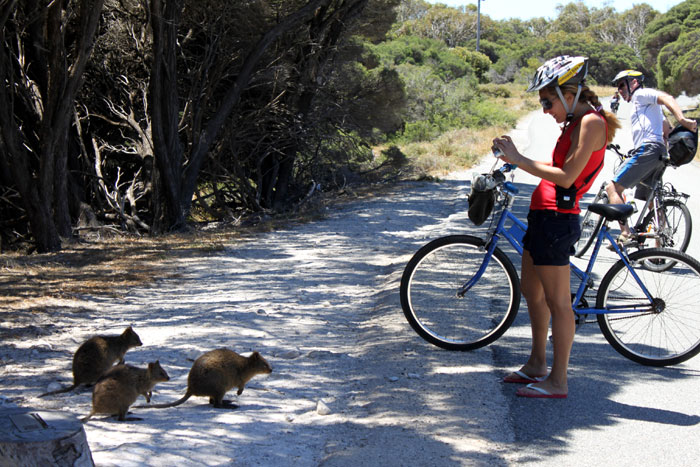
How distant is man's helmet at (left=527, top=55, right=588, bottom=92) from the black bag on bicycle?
3.82 meters

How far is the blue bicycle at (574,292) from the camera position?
5.05 metres

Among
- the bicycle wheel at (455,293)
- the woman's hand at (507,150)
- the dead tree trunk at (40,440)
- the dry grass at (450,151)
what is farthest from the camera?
the dry grass at (450,151)

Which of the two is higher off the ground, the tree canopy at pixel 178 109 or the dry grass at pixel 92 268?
the tree canopy at pixel 178 109

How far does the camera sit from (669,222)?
823cm

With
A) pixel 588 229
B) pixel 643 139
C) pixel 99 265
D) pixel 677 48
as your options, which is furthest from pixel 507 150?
pixel 677 48

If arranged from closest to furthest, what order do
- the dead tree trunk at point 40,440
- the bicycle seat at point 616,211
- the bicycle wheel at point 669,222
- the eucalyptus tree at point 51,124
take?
the dead tree trunk at point 40,440 → the bicycle seat at point 616,211 → the bicycle wheel at point 669,222 → the eucalyptus tree at point 51,124

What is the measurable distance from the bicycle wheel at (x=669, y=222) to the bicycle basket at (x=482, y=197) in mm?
3784

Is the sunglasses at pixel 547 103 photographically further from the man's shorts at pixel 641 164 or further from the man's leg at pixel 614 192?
the man's shorts at pixel 641 164

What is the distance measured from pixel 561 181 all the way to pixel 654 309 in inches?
57.4

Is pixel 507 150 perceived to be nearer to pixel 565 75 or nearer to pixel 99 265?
pixel 565 75

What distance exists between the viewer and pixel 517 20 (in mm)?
142000

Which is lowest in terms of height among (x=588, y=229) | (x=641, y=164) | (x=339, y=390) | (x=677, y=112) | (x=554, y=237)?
(x=339, y=390)

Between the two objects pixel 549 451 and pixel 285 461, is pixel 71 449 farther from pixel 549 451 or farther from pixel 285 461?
pixel 549 451

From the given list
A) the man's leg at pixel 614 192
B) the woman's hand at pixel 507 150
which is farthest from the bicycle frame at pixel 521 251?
the man's leg at pixel 614 192
